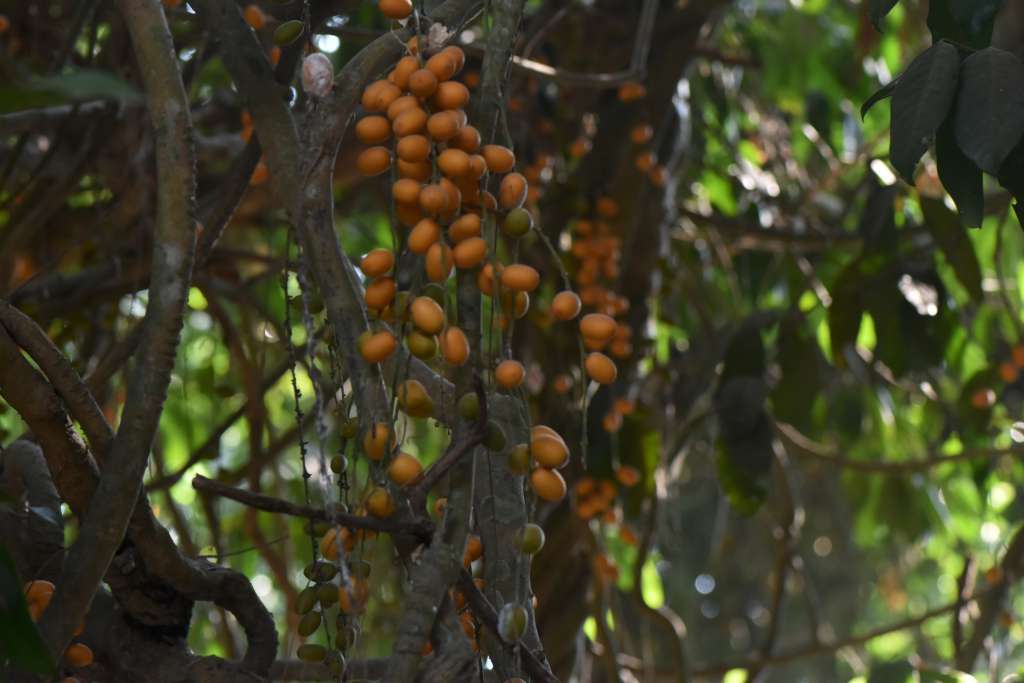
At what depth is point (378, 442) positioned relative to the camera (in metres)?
0.91

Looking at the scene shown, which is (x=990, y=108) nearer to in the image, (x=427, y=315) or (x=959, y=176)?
(x=959, y=176)

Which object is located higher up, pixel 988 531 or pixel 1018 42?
pixel 1018 42

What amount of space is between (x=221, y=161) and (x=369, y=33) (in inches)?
32.4

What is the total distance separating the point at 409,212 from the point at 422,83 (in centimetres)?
10

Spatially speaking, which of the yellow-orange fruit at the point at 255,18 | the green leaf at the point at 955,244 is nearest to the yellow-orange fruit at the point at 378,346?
the yellow-orange fruit at the point at 255,18

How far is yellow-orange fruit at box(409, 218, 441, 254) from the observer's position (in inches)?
37.5

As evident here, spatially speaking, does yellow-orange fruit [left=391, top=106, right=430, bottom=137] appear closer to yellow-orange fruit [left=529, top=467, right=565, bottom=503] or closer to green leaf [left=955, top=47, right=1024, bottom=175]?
yellow-orange fruit [left=529, top=467, right=565, bottom=503]

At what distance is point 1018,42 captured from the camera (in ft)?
6.51

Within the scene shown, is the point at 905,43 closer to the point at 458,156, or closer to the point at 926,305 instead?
the point at 926,305

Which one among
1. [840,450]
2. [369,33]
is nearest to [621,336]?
[369,33]

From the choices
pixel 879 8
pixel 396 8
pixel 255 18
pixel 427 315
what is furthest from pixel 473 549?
pixel 255 18

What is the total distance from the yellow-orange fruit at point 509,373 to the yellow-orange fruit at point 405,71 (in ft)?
0.77

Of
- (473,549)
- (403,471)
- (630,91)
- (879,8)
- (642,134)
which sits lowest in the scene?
(642,134)

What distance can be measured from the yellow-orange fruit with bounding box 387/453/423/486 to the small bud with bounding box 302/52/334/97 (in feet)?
1.04
